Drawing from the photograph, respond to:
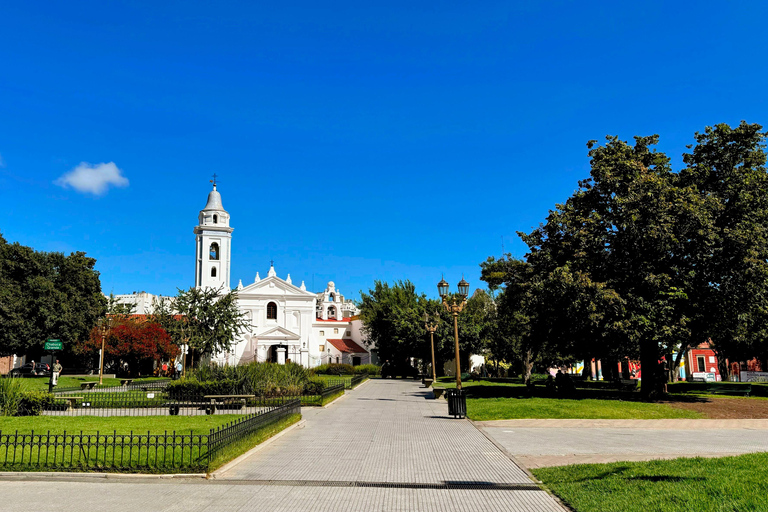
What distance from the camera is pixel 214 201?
7025 centimetres

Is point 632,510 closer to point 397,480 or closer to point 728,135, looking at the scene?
point 397,480

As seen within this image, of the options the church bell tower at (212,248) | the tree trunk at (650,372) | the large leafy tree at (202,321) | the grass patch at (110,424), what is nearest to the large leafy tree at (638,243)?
the tree trunk at (650,372)

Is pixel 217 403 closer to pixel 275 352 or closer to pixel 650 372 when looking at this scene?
pixel 650 372

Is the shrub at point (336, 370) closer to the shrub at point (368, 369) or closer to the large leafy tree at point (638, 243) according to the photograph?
the shrub at point (368, 369)

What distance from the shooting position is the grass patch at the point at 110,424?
43.9 ft

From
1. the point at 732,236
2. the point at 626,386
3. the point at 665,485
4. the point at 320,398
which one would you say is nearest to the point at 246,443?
the point at 665,485

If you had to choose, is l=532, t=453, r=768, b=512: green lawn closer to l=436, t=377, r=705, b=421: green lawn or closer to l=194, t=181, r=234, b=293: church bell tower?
l=436, t=377, r=705, b=421: green lawn

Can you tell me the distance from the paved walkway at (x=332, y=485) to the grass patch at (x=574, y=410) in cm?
577

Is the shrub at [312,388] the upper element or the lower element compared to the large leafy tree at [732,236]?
lower

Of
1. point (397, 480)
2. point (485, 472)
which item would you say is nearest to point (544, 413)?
point (485, 472)

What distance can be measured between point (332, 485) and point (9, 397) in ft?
43.9

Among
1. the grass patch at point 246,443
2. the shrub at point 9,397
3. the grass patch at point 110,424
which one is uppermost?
the shrub at point 9,397

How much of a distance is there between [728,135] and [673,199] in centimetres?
434

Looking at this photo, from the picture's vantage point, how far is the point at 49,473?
910 cm
